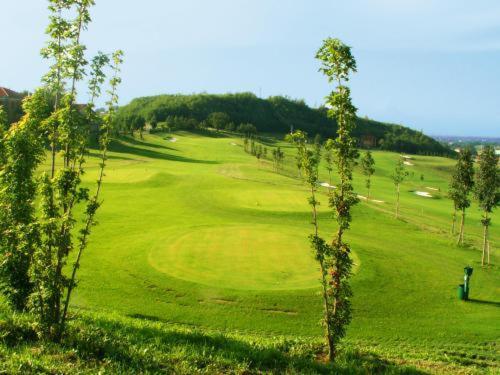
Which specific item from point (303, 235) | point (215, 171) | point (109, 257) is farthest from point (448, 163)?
point (109, 257)

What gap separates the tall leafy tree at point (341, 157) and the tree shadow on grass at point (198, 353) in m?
1.44

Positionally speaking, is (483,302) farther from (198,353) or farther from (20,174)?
(20,174)

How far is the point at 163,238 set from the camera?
3322 cm

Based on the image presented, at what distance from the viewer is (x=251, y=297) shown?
23.0 m

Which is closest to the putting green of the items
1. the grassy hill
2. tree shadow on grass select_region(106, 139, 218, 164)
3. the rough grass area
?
the grassy hill

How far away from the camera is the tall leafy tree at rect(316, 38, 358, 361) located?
13122 millimetres

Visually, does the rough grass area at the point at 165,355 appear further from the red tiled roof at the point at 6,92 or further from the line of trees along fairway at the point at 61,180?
the red tiled roof at the point at 6,92

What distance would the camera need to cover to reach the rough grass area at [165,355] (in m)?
11.3

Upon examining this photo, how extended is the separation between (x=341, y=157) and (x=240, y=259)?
1633 centimetres

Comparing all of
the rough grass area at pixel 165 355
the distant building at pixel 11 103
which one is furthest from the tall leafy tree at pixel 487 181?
the distant building at pixel 11 103

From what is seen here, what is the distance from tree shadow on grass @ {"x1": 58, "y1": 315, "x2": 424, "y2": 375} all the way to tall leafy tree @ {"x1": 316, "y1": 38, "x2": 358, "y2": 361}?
4.72 feet

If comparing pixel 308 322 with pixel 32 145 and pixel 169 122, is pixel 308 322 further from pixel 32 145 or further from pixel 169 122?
pixel 169 122

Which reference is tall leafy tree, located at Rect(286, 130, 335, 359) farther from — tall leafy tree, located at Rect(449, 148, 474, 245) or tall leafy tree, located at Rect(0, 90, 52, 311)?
tall leafy tree, located at Rect(449, 148, 474, 245)

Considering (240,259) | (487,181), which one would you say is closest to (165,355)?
(240,259)
